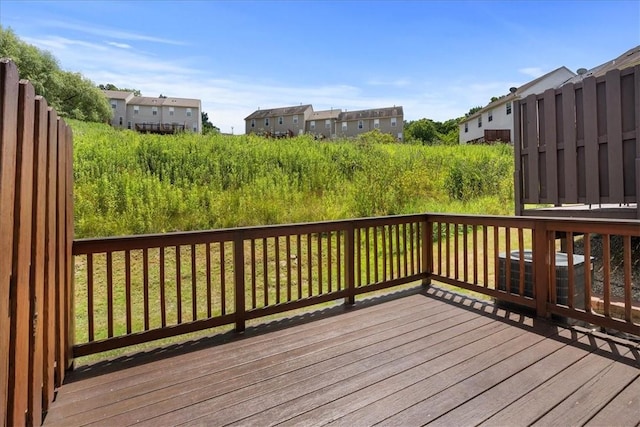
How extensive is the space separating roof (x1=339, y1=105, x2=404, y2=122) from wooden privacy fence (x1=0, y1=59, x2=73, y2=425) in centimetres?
3502

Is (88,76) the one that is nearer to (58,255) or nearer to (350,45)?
(350,45)

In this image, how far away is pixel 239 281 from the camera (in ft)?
9.76

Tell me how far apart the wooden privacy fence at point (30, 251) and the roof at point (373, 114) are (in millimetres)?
35020

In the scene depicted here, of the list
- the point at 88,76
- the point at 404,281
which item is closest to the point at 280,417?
the point at 404,281

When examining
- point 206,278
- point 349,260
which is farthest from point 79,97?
point 349,260

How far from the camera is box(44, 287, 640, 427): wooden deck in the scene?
178cm

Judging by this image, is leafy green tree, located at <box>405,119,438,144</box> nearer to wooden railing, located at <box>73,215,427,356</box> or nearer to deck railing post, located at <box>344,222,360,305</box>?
wooden railing, located at <box>73,215,427,356</box>

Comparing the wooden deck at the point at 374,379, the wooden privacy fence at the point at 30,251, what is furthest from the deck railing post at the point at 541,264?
the wooden privacy fence at the point at 30,251

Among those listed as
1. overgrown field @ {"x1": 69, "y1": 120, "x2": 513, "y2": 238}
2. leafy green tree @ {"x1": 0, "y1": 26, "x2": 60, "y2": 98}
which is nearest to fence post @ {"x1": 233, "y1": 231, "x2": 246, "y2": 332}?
overgrown field @ {"x1": 69, "y1": 120, "x2": 513, "y2": 238}

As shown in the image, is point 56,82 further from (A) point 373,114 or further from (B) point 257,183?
(A) point 373,114

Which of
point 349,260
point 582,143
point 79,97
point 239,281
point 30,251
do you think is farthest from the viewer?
point 79,97

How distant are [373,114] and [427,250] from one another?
33.3m

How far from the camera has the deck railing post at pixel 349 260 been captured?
360 centimetres

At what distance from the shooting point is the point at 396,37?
779 cm
